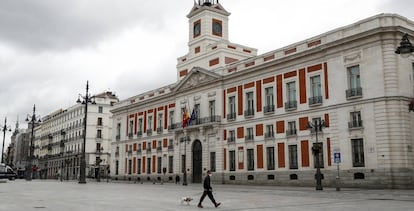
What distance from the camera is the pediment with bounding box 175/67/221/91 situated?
47.7 metres

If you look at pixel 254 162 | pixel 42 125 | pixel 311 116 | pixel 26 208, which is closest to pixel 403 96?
pixel 311 116

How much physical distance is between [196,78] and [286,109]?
1411 cm

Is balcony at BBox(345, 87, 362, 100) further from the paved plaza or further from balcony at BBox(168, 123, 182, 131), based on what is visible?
balcony at BBox(168, 123, 182, 131)

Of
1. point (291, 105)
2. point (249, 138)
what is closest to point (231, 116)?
point (249, 138)

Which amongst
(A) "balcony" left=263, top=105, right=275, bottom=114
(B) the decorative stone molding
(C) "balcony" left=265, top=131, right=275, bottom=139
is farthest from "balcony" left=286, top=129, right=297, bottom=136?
(B) the decorative stone molding

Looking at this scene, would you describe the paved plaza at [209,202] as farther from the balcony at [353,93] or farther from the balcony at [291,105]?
the balcony at [291,105]

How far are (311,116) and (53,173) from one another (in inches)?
3058

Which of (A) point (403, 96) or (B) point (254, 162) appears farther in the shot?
(B) point (254, 162)

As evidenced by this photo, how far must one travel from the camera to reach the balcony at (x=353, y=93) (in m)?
33.2

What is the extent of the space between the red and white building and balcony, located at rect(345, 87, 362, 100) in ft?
0.27

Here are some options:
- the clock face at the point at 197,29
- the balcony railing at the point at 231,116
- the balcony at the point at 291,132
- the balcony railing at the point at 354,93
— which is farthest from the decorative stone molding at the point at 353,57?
the clock face at the point at 197,29

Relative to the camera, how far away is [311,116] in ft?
120

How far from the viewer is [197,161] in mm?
48969

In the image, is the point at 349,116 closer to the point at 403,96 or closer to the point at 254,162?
the point at 403,96
